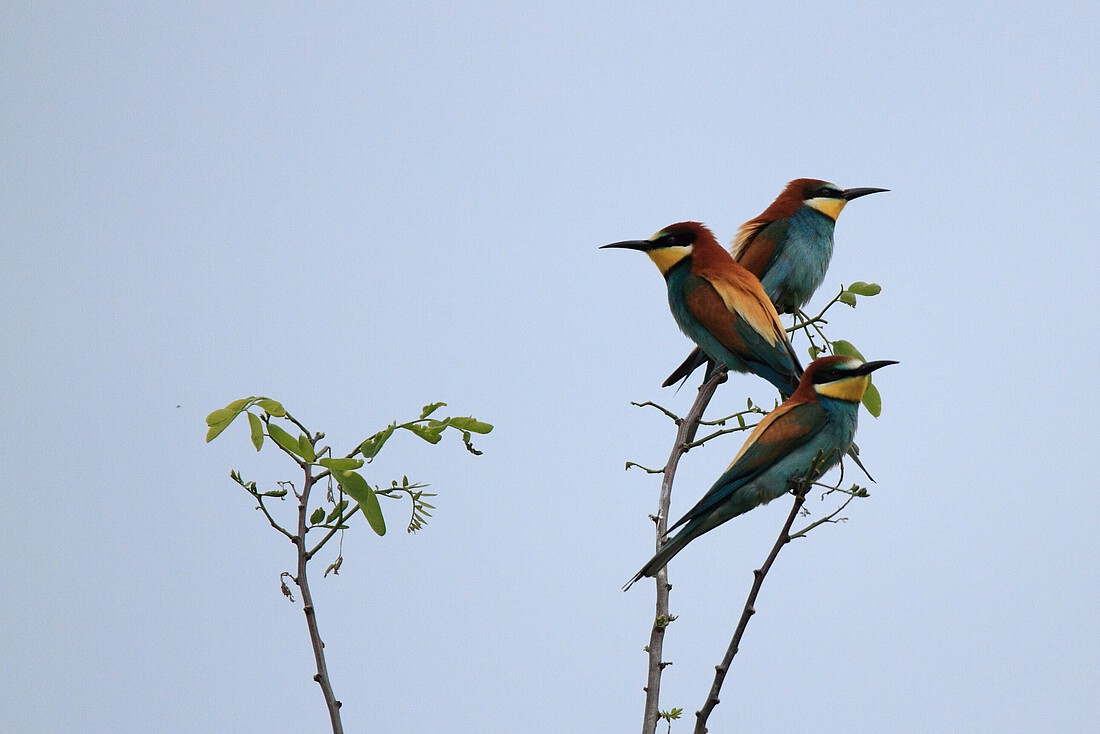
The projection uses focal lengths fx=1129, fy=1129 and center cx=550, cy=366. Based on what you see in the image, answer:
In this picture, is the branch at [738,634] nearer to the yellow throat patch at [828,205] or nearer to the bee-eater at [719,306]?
the bee-eater at [719,306]

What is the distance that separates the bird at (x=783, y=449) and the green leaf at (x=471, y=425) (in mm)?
805

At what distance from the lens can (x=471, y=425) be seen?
1795 millimetres

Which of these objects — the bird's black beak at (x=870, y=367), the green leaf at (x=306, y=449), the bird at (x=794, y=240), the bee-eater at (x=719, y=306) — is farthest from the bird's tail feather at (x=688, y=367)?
the green leaf at (x=306, y=449)

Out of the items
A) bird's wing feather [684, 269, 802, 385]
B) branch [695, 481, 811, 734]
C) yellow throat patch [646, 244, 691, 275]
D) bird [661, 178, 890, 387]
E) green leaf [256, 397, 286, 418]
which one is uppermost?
bird [661, 178, 890, 387]

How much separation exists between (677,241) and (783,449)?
936 millimetres

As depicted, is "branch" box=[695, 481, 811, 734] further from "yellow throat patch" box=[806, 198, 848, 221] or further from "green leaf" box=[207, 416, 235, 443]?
"yellow throat patch" box=[806, 198, 848, 221]

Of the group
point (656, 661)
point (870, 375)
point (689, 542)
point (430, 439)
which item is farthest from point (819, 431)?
point (430, 439)

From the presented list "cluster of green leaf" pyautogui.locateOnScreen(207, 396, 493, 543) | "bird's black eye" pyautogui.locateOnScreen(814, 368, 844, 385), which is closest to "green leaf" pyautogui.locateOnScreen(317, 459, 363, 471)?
"cluster of green leaf" pyautogui.locateOnScreen(207, 396, 493, 543)

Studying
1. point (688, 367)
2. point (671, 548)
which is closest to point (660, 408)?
point (671, 548)

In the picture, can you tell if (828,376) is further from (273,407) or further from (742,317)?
(273,407)

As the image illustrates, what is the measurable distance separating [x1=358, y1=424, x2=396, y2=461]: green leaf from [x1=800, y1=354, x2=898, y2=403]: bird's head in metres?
1.11

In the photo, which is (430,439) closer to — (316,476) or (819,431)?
(316,476)

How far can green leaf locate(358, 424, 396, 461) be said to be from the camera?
Result: 5.18 ft

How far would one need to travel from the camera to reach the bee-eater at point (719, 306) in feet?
10.2
